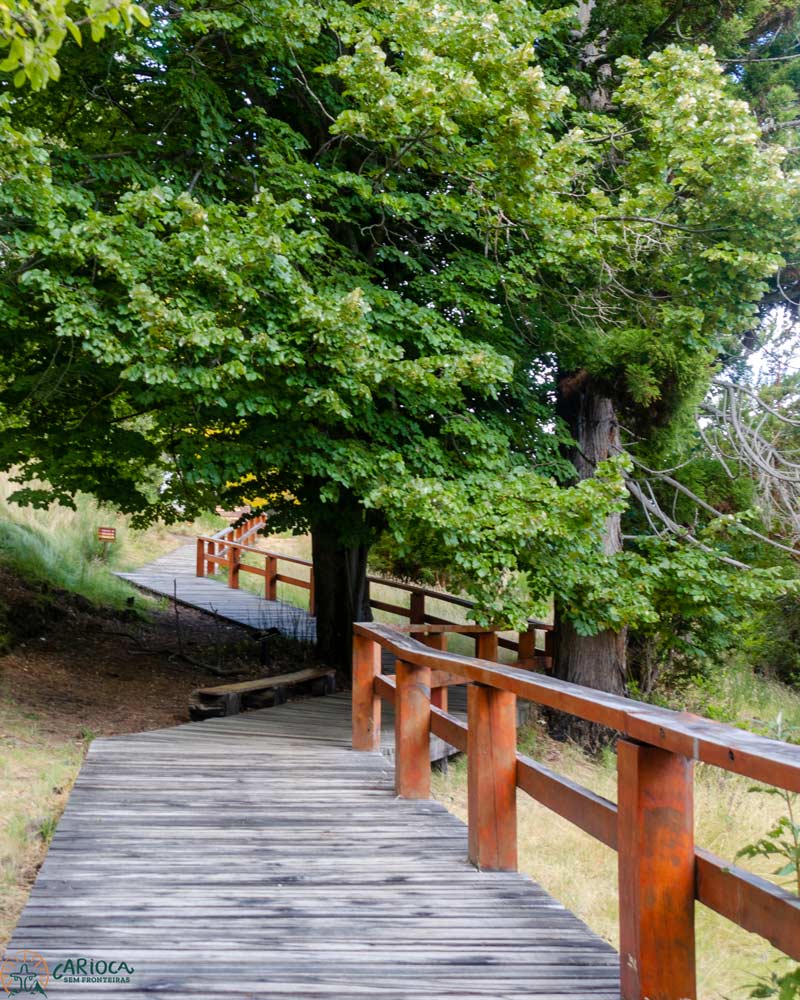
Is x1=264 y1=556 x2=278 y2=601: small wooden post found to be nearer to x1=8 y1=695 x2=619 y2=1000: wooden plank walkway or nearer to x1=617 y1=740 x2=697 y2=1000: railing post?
A: x1=8 y1=695 x2=619 y2=1000: wooden plank walkway

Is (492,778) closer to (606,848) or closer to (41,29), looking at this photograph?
(606,848)

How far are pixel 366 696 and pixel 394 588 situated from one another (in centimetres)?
1233

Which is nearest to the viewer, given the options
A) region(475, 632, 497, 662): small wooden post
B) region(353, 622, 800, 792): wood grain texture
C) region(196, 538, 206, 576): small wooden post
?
region(353, 622, 800, 792): wood grain texture

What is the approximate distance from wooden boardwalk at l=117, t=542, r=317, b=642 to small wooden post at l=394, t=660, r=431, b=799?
885 centimetres

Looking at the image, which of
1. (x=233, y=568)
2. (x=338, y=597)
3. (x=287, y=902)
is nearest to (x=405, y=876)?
(x=287, y=902)

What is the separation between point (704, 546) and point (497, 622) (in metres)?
2.79

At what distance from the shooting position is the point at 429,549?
387 inches

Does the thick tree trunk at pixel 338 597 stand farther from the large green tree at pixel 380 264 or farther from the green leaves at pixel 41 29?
the green leaves at pixel 41 29

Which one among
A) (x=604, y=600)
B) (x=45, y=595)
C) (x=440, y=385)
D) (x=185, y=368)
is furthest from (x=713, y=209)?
(x=45, y=595)

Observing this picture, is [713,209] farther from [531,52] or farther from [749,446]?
[749,446]

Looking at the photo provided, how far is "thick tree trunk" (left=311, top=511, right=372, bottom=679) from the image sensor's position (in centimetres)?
1186

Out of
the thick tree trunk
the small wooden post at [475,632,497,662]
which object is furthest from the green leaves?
the thick tree trunk

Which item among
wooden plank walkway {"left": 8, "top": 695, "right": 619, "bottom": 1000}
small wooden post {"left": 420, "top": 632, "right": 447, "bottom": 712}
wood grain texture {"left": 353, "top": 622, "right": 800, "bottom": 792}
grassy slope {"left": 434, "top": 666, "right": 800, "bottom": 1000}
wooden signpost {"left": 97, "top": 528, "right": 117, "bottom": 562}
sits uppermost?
wooden signpost {"left": 97, "top": 528, "right": 117, "bottom": 562}

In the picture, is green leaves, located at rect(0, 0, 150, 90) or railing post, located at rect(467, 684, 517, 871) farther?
railing post, located at rect(467, 684, 517, 871)
